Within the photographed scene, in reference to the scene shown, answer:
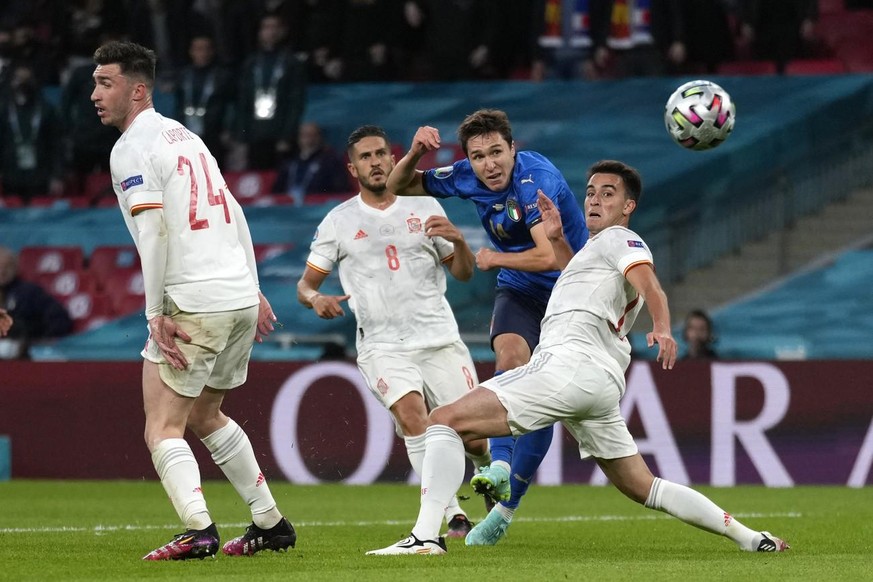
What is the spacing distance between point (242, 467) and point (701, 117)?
353 cm

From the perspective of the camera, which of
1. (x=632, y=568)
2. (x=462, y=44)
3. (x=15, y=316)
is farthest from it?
(x=462, y=44)

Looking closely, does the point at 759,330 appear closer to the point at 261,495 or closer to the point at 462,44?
the point at 462,44

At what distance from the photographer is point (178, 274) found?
7.06 m

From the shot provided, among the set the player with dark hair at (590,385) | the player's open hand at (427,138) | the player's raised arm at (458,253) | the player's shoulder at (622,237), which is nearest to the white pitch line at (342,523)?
the player's raised arm at (458,253)

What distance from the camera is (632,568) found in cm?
670

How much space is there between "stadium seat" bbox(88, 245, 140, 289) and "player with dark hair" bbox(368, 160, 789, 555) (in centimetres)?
1055

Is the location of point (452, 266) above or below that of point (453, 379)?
above

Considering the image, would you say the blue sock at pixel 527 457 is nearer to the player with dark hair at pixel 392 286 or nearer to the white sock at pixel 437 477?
the player with dark hair at pixel 392 286

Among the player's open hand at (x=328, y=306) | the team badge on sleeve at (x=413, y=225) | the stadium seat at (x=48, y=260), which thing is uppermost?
the team badge on sleeve at (x=413, y=225)

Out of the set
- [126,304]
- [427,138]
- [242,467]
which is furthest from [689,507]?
[126,304]

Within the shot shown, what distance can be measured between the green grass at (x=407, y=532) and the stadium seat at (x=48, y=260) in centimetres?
475

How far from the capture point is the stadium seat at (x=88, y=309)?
1692 centimetres

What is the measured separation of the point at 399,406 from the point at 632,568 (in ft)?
7.98

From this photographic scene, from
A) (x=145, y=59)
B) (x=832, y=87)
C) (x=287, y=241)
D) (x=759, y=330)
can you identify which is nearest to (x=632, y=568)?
(x=145, y=59)
